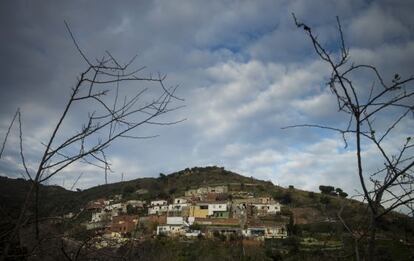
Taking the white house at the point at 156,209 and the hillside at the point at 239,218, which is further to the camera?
the white house at the point at 156,209

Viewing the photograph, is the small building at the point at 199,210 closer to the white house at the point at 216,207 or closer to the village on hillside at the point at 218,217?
the village on hillside at the point at 218,217

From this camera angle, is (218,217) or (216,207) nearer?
(218,217)

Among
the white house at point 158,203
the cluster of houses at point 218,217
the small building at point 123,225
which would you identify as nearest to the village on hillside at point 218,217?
the cluster of houses at point 218,217

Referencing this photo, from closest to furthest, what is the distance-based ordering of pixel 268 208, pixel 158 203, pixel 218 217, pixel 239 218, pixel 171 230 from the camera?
pixel 171 230 < pixel 239 218 < pixel 218 217 < pixel 268 208 < pixel 158 203

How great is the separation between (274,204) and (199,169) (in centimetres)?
4388

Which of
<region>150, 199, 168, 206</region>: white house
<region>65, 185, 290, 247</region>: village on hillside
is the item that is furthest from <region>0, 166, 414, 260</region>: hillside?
<region>150, 199, 168, 206</region>: white house

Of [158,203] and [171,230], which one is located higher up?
[158,203]

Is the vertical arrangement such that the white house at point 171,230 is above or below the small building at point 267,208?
below

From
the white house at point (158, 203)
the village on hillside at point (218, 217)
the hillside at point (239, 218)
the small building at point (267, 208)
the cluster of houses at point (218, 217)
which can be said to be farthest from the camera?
the white house at point (158, 203)

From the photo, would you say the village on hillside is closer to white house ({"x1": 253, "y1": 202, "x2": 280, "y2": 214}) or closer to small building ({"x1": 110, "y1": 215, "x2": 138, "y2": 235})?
white house ({"x1": 253, "y1": 202, "x2": 280, "y2": 214})

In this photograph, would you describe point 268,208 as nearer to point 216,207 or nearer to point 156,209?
point 216,207

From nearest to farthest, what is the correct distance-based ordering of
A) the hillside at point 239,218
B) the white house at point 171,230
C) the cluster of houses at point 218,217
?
the hillside at point 239,218, the cluster of houses at point 218,217, the white house at point 171,230

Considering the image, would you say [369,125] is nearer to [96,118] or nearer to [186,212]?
[96,118]

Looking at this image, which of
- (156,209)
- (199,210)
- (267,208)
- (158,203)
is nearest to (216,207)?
(199,210)
